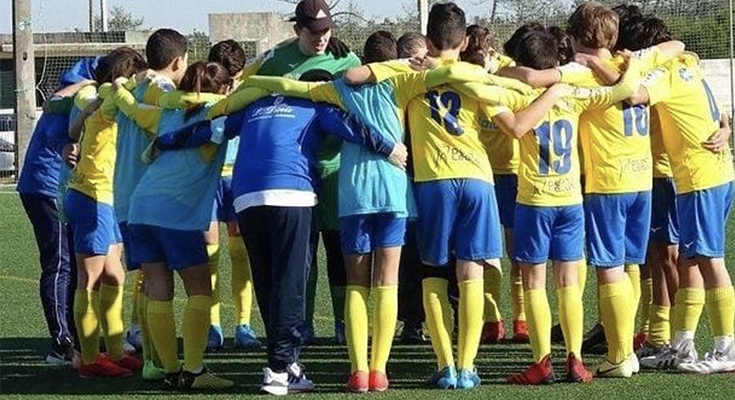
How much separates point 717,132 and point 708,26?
1718 centimetres

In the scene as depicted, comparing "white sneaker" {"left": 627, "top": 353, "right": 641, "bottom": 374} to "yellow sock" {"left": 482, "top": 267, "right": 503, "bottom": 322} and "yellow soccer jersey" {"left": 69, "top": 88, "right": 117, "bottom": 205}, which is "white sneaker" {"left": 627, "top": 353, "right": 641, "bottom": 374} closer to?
"yellow sock" {"left": 482, "top": 267, "right": 503, "bottom": 322}

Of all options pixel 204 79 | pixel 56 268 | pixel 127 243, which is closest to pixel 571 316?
pixel 204 79

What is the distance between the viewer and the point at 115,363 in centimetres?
905

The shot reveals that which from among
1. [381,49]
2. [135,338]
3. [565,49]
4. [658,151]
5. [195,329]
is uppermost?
[565,49]

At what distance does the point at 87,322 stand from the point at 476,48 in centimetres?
296

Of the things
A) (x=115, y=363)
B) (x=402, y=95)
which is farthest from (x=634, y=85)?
(x=115, y=363)

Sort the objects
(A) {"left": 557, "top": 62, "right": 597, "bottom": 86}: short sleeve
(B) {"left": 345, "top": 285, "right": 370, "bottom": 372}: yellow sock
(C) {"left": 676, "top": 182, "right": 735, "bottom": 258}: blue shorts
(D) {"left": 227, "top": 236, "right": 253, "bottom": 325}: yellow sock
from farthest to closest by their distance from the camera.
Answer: (D) {"left": 227, "top": 236, "right": 253, "bottom": 325}: yellow sock → (C) {"left": 676, "top": 182, "right": 735, "bottom": 258}: blue shorts → (A) {"left": 557, "top": 62, "right": 597, "bottom": 86}: short sleeve → (B) {"left": 345, "top": 285, "right": 370, "bottom": 372}: yellow sock

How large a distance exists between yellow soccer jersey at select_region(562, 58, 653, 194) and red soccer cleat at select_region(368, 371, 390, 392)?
161 cm

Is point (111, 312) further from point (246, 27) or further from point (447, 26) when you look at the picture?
point (246, 27)

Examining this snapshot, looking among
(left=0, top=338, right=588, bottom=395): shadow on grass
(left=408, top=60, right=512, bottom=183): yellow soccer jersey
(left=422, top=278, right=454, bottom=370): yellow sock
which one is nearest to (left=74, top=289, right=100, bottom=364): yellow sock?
(left=0, top=338, right=588, bottom=395): shadow on grass

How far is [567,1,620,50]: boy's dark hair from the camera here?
847cm

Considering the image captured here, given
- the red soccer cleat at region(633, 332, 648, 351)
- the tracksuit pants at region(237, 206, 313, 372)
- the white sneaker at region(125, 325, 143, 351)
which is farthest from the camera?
the white sneaker at region(125, 325, 143, 351)

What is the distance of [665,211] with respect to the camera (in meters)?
9.16

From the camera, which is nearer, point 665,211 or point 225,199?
point 665,211
